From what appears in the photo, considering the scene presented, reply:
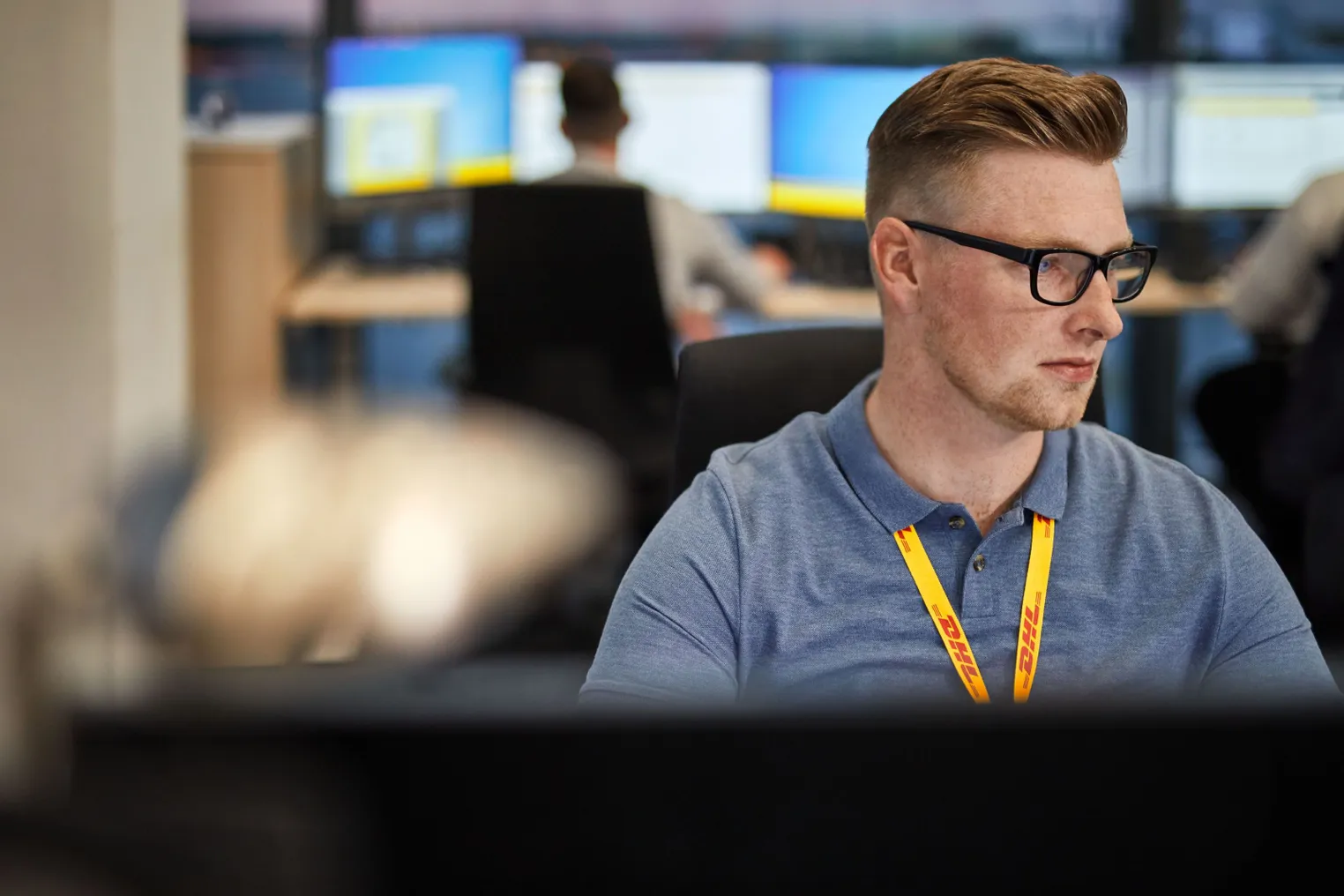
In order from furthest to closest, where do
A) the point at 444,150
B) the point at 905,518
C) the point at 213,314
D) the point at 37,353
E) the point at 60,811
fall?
the point at 444,150 → the point at 213,314 → the point at 37,353 → the point at 905,518 → the point at 60,811

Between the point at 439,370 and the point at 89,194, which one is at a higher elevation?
the point at 89,194

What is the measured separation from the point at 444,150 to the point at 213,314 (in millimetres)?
792

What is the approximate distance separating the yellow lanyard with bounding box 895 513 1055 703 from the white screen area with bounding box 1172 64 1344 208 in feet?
9.90

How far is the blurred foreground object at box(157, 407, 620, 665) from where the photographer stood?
944 millimetres

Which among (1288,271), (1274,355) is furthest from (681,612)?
(1274,355)

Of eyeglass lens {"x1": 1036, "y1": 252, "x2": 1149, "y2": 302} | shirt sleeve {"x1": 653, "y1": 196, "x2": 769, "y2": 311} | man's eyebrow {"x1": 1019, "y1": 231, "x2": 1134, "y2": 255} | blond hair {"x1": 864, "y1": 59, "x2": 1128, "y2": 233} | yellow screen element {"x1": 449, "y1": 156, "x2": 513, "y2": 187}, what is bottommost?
shirt sleeve {"x1": 653, "y1": 196, "x2": 769, "y2": 311}

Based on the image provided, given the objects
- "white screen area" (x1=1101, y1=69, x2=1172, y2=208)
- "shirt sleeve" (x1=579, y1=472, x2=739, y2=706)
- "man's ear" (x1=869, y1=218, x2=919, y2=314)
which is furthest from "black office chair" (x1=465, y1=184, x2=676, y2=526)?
"white screen area" (x1=1101, y1=69, x2=1172, y2=208)

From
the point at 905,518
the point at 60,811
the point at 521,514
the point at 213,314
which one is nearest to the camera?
the point at 60,811

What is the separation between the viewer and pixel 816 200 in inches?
155

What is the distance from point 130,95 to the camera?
2744 millimetres

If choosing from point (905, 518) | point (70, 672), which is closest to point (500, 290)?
point (905, 518)

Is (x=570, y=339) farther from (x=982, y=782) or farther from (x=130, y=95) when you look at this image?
(x=982, y=782)

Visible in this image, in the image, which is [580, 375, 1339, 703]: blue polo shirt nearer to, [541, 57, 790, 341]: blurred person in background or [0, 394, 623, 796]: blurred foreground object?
[0, 394, 623, 796]: blurred foreground object

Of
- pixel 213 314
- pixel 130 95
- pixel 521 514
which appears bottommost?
pixel 521 514
